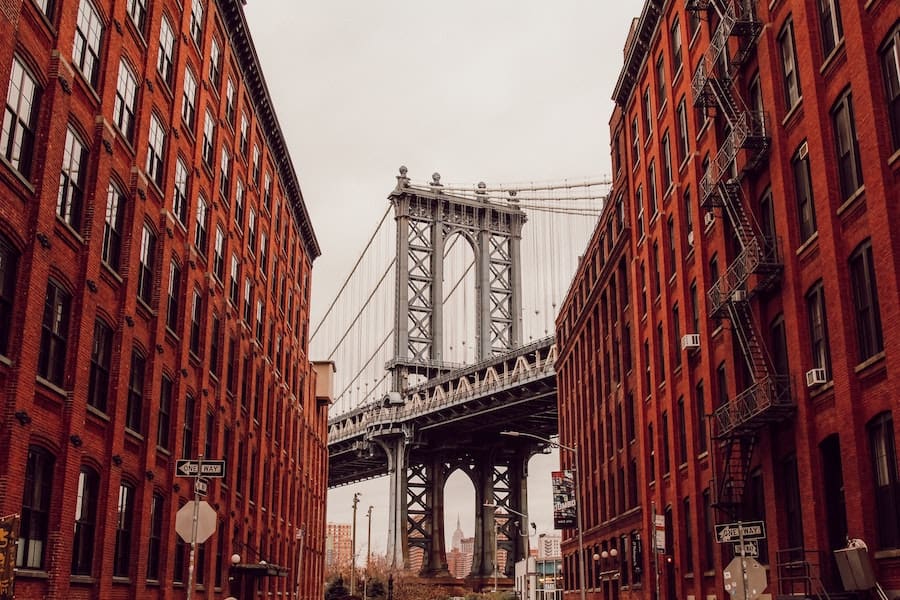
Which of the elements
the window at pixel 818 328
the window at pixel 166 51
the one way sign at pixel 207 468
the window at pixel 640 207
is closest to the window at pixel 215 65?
the window at pixel 166 51

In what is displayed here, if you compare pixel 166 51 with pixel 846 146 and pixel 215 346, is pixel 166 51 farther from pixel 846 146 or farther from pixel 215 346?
pixel 846 146

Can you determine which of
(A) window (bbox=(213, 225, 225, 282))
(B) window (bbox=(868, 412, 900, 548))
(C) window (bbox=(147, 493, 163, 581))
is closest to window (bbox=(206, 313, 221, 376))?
(A) window (bbox=(213, 225, 225, 282))

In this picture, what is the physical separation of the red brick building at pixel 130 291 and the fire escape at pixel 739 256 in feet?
54.9

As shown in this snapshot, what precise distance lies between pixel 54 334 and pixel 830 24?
64.9ft

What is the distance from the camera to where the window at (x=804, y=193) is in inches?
1003

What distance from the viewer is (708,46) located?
33.6m

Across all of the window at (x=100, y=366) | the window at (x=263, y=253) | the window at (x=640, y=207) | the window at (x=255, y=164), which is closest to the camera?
the window at (x=100, y=366)

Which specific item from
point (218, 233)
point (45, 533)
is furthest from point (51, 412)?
point (218, 233)

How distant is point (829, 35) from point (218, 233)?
23695 mm

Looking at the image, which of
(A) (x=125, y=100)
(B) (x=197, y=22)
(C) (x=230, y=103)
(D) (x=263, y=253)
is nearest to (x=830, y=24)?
(A) (x=125, y=100)

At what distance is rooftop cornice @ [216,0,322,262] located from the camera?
4094 centimetres

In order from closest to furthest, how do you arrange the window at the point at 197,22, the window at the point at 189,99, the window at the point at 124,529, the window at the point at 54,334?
1. the window at the point at 54,334
2. the window at the point at 124,529
3. the window at the point at 189,99
4. the window at the point at 197,22

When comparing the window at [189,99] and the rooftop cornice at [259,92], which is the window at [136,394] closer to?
the window at [189,99]

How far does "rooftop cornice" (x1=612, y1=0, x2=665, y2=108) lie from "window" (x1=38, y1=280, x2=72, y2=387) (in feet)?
89.1
